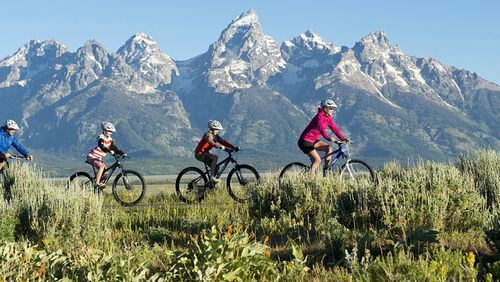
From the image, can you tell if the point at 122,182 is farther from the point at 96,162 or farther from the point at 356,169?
the point at 356,169

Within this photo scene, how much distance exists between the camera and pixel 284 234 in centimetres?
1148

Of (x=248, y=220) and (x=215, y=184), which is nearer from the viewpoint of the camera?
(x=248, y=220)

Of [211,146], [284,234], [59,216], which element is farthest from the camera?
[211,146]

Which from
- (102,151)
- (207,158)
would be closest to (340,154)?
(207,158)

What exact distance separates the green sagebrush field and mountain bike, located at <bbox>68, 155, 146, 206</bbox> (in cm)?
241

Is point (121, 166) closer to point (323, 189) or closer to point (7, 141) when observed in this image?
point (7, 141)

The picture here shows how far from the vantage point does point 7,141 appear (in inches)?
692

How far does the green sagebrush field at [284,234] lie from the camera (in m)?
7.69

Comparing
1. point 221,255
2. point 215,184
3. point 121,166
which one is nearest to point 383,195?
point 221,255

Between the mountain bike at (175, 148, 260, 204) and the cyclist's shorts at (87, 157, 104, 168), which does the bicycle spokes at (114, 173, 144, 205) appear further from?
the mountain bike at (175, 148, 260, 204)

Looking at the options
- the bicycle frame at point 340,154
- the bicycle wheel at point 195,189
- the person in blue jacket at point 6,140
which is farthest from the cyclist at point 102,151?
the bicycle frame at point 340,154

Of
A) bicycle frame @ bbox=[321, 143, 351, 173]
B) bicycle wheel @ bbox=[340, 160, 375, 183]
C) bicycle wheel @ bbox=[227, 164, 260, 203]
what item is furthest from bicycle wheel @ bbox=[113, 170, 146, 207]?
bicycle wheel @ bbox=[340, 160, 375, 183]

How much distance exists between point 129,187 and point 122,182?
27cm

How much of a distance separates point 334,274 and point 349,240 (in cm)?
136
